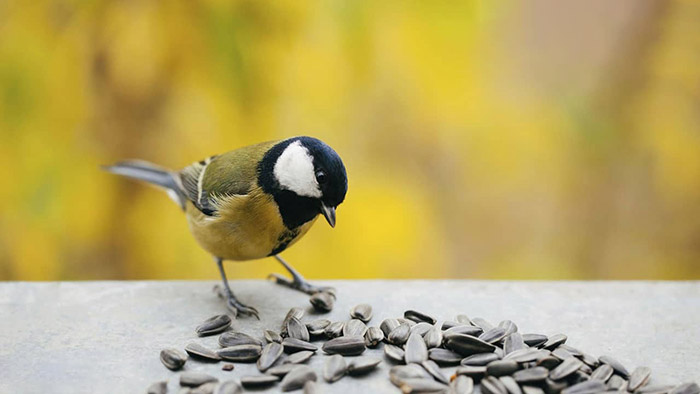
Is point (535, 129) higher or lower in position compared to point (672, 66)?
lower

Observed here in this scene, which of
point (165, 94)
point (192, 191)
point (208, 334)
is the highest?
point (165, 94)

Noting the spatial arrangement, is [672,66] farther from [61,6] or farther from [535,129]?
[61,6]

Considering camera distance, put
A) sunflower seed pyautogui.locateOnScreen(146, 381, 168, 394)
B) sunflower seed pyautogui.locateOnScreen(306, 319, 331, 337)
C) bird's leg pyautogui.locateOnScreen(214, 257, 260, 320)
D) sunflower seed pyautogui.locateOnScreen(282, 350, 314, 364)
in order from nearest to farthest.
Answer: sunflower seed pyautogui.locateOnScreen(146, 381, 168, 394)
sunflower seed pyautogui.locateOnScreen(282, 350, 314, 364)
sunflower seed pyautogui.locateOnScreen(306, 319, 331, 337)
bird's leg pyautogui.locateOnScreen(214, 257, 260, 320)

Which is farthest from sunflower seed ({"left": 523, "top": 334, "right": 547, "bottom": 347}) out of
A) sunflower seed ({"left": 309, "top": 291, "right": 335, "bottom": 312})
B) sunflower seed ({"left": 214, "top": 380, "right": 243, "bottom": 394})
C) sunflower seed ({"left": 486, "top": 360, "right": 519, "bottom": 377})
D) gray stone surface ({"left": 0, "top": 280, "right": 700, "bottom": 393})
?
sunflower seed ({"left": 214, "top": 380, "right": 243, "bottom": 394})

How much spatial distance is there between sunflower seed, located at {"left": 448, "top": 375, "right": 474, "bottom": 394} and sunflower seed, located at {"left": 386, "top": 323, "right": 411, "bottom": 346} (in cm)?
27

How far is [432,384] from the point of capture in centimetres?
183

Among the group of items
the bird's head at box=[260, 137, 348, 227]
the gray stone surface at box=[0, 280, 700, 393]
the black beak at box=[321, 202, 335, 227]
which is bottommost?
the gray stone surface at box=[0, 280, 700, 393]

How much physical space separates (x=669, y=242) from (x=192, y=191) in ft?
9.95

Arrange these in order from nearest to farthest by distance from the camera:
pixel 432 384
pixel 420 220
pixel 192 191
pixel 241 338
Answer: pixel 432 384
pixel 241 338
pixel 192 191
pixel 420 220

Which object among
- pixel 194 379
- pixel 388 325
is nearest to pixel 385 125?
pixel 388 325

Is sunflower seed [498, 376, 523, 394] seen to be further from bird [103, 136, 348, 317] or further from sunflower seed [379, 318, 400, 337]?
bird [103, 136, 348, 317]

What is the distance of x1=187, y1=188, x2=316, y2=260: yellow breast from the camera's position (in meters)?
2.37

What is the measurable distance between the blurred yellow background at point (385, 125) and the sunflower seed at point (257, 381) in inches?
79.9

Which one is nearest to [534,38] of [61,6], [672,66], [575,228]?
[672,66]
